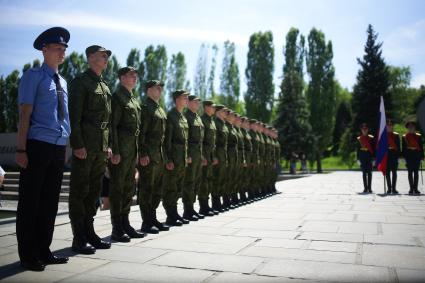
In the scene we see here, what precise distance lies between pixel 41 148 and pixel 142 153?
6.59ft

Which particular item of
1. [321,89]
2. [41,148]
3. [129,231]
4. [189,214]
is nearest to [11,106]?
[321,89]

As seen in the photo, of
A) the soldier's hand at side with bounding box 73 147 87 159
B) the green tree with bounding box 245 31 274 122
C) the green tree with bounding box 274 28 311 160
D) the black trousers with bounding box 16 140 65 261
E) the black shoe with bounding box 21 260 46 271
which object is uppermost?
the green tree with bounding box 245 31 274 122

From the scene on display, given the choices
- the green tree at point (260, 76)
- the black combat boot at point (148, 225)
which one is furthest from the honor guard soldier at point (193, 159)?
the green tree at point (260, 76)

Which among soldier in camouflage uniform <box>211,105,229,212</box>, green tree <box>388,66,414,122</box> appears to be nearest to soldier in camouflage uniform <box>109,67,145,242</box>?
soldier in camouflage uniform <box>211,105,229,212</box>

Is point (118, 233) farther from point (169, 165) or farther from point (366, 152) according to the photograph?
point (366, 152)

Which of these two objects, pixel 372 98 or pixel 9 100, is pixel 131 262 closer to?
pixel 372 98

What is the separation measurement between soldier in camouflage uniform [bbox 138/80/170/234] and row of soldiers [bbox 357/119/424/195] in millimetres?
8654

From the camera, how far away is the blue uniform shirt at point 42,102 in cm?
353

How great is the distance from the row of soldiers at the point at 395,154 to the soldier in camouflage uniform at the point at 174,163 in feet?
26.3

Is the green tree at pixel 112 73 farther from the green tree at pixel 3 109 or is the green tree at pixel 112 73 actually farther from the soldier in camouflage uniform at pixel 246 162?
the soldier in camouflage uniform at pixel 246 162

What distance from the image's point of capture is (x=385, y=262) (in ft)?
12.0

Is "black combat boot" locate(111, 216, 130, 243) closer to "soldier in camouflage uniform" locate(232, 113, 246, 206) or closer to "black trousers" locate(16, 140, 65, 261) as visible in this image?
"black trousers" locate(16, 140, 65, 261)

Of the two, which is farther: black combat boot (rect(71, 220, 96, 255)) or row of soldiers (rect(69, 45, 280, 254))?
row of soldiers (rect(69, 45, 280, 254))

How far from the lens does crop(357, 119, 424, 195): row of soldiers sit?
11.7 metres
